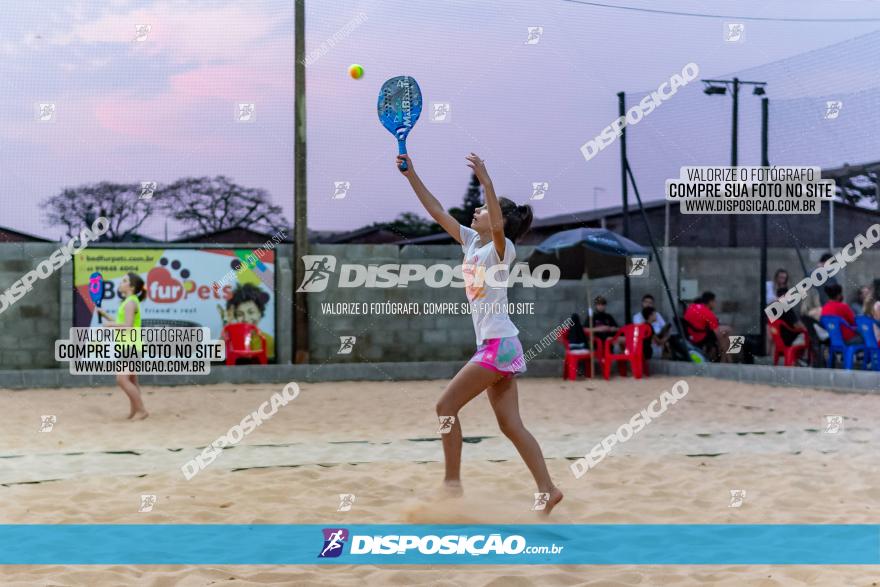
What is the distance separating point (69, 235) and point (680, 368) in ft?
31.6

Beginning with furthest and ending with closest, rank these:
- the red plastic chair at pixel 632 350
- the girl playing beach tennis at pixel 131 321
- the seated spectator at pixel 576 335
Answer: the seated spectator at pixel 576 335 < the red plastic chair at pixel 632 350 < the girl playing beach tennis at pixel 131 321

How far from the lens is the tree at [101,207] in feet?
43.9

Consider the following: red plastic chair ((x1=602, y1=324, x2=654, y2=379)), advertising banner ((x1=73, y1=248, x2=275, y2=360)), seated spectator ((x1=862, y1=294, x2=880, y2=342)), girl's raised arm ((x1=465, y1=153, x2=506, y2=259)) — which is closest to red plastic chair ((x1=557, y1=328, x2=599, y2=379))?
red plastic chair ((x1=602, y1=324, x2=654, y2=379))

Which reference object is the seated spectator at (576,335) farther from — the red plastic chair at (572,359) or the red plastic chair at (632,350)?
the red plastic chair at (632,350)

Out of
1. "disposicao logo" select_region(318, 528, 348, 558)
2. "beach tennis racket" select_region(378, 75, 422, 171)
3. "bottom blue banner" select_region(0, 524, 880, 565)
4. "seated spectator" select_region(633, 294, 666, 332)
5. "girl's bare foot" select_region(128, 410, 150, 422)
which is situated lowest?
"girl's bare foot" select_region(128, 410, 150, 422)

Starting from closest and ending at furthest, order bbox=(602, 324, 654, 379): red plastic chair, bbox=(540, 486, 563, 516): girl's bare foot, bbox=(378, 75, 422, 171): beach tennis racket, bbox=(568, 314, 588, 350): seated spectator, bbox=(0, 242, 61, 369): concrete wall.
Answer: bbox=(540, 486, 563, 516): girl's bare foot, bbox=(378, 75, 422, 171): beach tennis racket, bbox=(0, 242, 61, 369): concrete wall, bbox=(602, 324, 654, 379): red plastic chair, bbox=(568, 314, 588, 350): seated spectator

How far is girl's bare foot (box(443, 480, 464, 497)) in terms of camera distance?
498 cm

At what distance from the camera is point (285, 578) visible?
3.82 m

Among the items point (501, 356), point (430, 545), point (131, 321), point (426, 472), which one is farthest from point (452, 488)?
point (131, 321)

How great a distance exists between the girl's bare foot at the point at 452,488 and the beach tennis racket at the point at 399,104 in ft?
6.84

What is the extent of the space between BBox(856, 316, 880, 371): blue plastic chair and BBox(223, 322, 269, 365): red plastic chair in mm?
8709

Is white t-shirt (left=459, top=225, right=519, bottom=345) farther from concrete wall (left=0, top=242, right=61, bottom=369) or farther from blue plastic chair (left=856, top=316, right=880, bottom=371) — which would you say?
concrete wall (left=0, top=242, right=61, bottom=369)

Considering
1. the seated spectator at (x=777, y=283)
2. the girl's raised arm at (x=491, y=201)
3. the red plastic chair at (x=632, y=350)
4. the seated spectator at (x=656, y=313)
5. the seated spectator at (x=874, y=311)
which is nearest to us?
the girl's raised arm at (x=491, y=201)

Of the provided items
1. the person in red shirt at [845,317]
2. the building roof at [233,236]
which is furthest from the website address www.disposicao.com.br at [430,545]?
the building roof at [233,236]
